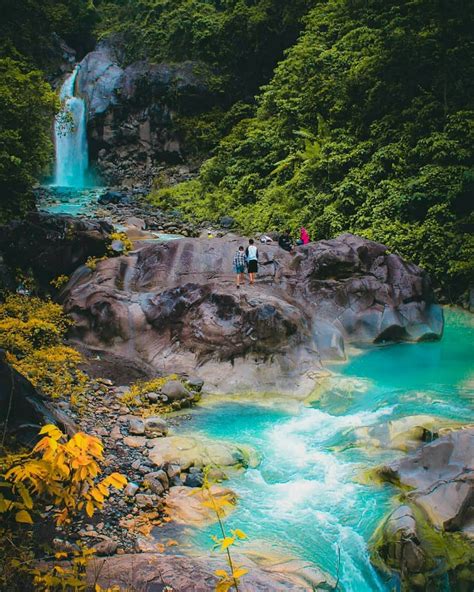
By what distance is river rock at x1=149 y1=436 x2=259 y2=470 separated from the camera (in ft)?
28.9

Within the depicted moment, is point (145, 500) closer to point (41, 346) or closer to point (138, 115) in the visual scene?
point (41, 346)

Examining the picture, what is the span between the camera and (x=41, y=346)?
498 inches

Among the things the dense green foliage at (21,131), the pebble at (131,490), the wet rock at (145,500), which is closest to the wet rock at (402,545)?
the wet rock at (145,500)

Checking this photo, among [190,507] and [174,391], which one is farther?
[174,391]

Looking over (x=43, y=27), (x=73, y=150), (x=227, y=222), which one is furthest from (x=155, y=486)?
(x=43, y=27)

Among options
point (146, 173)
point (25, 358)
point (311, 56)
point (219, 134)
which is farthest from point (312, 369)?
point (146, 173)

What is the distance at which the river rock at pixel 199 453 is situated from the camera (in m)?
8.80

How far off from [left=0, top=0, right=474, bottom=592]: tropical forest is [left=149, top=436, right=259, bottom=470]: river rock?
6 centimetres

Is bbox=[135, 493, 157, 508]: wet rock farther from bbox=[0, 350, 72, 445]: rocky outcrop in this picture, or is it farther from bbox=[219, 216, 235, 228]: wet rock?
bbox=[219, 216, 235, 228]: wet rock

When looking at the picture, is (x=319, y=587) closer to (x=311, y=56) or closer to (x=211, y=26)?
(x=311, y=56)

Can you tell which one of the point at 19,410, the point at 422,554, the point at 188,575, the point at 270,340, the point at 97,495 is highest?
the point at 97,495

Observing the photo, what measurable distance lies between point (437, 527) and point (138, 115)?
127 feet

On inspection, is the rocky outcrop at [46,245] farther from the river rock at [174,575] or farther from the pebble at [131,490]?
the river rock at [174,575]

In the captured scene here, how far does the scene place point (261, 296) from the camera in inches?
541
